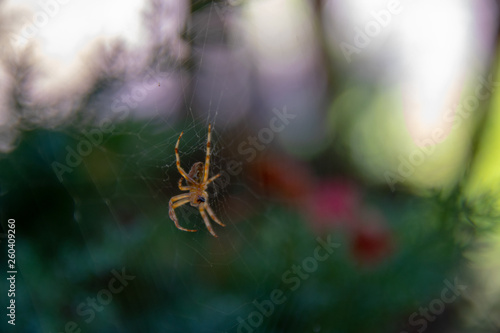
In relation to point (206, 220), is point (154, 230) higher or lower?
higher

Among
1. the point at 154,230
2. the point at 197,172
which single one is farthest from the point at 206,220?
the point at 154,230

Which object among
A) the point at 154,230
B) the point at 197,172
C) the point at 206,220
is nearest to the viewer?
the point at 154,230

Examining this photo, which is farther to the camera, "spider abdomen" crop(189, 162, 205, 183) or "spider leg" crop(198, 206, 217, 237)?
"spider abdomen" crop(189, 162, 205, 183)

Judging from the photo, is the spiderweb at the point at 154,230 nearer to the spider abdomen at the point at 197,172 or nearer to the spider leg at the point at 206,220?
the spider leg at the point at 206,220

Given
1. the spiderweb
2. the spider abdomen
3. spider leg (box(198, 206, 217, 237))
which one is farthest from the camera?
the spider abdomen

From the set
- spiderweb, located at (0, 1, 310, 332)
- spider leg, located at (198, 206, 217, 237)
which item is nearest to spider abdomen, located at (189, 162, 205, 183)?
spider leg, located at (198, 206, 217, 237)

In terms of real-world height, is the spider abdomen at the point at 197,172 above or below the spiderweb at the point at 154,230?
below

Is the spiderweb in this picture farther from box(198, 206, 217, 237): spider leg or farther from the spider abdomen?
the spider abdomen

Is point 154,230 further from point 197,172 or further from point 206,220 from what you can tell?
point 197,172

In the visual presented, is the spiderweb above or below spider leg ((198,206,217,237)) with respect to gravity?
above

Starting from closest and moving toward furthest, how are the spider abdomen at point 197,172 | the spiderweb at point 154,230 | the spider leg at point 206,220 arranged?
the spiderweb at point 154,230 < the spider leg at point 206,220 < the spider abdomen at point 197,172

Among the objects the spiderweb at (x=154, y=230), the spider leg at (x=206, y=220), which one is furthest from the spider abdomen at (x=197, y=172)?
the spiderweb at (x=154, y=230)
